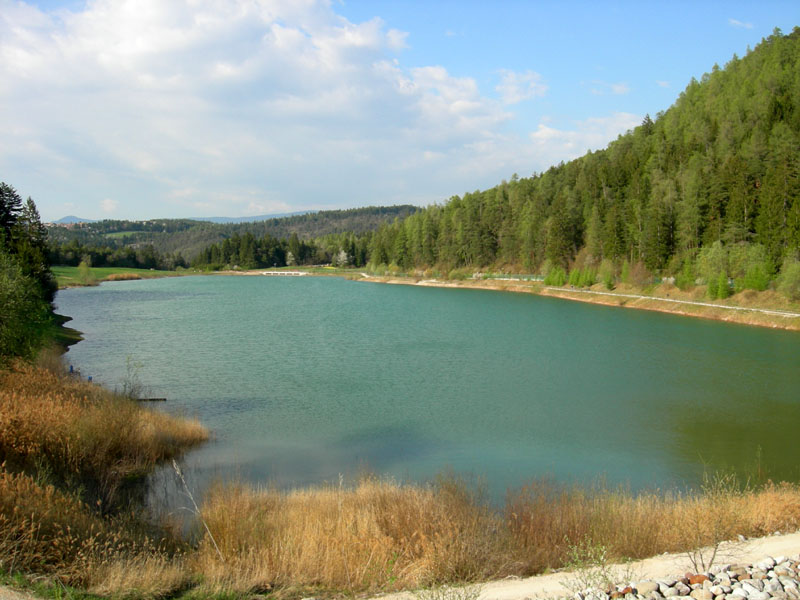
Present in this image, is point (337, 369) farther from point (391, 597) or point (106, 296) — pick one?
point (106, 296)

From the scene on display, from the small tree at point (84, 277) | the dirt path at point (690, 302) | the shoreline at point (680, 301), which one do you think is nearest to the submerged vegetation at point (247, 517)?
the shoreline at point (680, 301)

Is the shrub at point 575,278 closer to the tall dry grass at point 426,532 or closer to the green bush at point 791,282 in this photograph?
the green bush at point 791,282

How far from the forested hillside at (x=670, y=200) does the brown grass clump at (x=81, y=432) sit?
146 ft

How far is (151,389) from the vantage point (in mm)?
19688

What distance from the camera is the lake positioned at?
13453 mm

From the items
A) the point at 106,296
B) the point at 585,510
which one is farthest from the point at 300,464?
the point at 106,296

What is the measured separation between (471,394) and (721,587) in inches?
572

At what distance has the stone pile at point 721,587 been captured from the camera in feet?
18.1

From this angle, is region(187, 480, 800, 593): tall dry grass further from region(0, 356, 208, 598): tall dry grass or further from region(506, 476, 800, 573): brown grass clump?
region(0, 356, 208, 598): tall dry grass

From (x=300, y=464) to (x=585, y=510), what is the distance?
22.5 feet

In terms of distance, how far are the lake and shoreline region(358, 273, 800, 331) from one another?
265 centimetres

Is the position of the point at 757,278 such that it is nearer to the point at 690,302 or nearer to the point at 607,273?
the point at 690,302

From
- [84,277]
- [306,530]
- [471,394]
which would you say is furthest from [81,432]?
[84,277]

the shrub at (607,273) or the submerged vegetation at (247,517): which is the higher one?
the shrub at (607,273)
